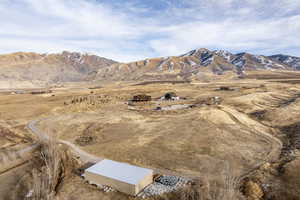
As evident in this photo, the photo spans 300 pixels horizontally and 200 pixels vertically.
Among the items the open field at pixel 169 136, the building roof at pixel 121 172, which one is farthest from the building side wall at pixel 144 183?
the open field at pixel 169 136

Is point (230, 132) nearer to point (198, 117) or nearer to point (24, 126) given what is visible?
point (198, 117)

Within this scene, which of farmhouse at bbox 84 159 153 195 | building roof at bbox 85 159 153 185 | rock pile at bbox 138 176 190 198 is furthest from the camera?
building roof at bbox 85 159 153 185

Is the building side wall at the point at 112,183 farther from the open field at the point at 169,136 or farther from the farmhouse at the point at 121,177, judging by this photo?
the open field at the point at 169,136

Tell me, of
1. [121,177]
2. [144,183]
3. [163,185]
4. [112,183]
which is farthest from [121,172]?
[163,185]

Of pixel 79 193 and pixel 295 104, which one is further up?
pixel 295 104

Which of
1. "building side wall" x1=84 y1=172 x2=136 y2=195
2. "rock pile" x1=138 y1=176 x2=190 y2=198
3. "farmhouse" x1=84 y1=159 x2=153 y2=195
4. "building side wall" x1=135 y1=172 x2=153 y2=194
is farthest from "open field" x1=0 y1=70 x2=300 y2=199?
"building side wall" x1=135 y1=172 x2=153 y2=194

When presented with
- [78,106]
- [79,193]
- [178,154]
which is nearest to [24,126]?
[78,106]

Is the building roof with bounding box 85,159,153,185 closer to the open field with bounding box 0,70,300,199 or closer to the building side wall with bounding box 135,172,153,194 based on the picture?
the building side wall with bounding box 135,172,153,194

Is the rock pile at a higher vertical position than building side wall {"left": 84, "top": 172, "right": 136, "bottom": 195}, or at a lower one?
lower
